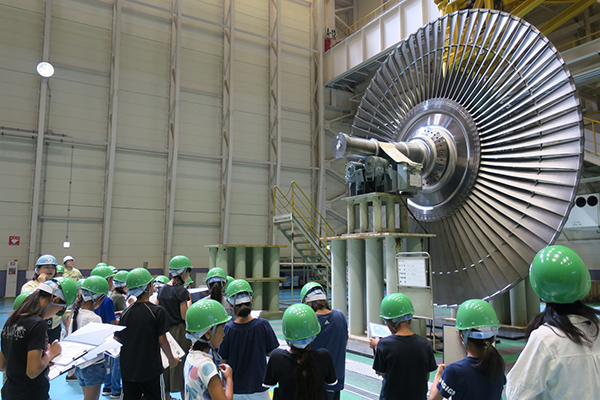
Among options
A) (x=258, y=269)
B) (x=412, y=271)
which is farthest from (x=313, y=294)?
(x=258, y=269)

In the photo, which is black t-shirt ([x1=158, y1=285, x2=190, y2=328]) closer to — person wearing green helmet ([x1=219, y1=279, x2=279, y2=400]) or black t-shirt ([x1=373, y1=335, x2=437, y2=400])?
person wearing green helmet ([x1=219, y1=279, x2=279, y2=400])

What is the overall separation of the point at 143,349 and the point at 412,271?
3.98m

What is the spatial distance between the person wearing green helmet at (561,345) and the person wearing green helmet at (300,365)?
0.96 meters

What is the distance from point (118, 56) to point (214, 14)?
403 cm

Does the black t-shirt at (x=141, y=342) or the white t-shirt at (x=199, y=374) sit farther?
the black t-shirt at (x=141, y=342)

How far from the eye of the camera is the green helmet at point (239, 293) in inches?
121

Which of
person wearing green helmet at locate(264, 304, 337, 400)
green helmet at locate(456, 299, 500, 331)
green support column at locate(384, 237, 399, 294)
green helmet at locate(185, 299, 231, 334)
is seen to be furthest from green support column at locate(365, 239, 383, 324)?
green helmet at locate(185, 299, 231, 334)

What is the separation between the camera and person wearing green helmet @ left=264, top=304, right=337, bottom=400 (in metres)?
2.21

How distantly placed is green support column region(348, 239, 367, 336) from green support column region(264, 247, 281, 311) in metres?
3.93

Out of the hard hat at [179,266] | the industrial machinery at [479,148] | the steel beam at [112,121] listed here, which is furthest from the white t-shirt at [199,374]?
the steel beam at [112,121]

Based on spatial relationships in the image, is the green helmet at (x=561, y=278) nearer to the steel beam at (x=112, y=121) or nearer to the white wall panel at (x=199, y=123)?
the steel beam at (x=112, y=121)

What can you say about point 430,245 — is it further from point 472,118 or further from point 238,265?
point 238,265

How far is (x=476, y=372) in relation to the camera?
6.84ft

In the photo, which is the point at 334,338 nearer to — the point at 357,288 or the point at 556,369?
the point at 556,369
